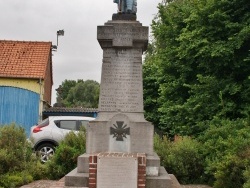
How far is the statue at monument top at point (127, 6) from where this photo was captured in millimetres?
10102

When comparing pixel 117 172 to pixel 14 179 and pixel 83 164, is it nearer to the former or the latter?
pixel 83 164

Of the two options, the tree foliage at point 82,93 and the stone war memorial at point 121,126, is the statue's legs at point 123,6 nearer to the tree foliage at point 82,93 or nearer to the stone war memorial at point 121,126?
the stone war memorial at point 121,126

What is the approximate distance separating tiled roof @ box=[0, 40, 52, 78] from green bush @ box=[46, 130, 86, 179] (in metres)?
15.2

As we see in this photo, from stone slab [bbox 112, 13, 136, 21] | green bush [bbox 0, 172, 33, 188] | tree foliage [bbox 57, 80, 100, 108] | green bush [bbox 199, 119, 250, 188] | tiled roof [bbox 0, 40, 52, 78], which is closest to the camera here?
stone slab [bbox 112, 13, 136, 21]

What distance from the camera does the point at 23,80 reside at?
27.7 metres

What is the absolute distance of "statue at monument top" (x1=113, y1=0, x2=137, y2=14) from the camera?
1010cm

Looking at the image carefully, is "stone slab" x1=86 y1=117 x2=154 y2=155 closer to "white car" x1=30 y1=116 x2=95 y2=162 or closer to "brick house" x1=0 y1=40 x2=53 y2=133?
"white car" x1=30 y1=116 x2=95 y2=162

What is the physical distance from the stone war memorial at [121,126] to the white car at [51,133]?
6100mm

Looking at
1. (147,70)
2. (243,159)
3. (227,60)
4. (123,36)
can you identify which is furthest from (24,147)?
(147,70)

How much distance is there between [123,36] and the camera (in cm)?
960

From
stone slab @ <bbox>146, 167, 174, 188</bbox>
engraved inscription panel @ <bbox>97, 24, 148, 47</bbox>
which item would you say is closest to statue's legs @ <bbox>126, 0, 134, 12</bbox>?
engraved inscription panel @ <bbox>97, 24, 148, 47</bbox>

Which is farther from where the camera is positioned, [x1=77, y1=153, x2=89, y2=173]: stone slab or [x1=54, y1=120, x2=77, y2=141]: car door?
[x1=54, y1=120, x2=77, y2=141]: car door

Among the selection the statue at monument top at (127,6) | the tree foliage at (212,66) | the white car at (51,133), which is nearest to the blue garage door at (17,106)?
the white car at (51,133)

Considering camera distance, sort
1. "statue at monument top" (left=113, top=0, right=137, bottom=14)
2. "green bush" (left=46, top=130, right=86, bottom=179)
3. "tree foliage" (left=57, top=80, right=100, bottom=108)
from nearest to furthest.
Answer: "statue at monument top" (left=113, top=0, right=137, bottom=14), "green bush" (left=46, top=130, right=86, bottom=179), "tree foliage" (left=57, top=80, right=100, bottom=108)
